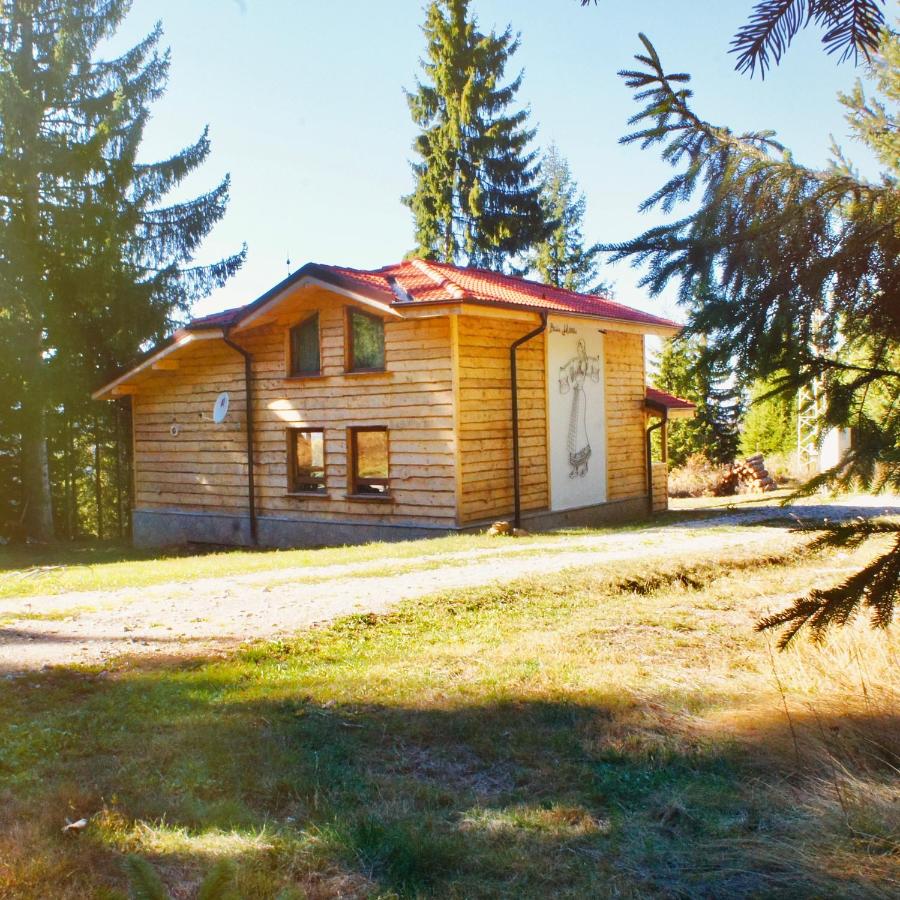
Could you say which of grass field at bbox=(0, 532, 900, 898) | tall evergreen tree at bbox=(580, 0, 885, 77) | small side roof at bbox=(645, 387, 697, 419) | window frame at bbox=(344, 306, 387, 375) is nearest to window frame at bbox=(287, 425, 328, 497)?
window frame at bbox=(344, 306, 387, 375)

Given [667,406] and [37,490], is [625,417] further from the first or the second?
[37,490]

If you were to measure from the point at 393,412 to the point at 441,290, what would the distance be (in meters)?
2.55

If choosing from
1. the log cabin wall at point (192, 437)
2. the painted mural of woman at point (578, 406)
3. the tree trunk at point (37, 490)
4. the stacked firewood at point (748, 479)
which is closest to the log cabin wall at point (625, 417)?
the painted mural of woman at point (578, 406)

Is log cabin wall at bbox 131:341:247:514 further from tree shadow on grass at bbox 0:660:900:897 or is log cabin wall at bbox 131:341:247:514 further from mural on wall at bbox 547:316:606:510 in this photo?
tree shadow on grass at bbox 0:660:900:897

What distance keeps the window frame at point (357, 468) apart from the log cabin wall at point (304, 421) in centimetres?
10

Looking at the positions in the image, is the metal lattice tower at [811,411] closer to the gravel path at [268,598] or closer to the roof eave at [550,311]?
the gravel path at [268,598]

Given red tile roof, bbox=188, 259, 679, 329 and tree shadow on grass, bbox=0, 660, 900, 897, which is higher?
red tile roof, bbox=188, 259, 679, 329

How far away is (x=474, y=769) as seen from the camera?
503 cm

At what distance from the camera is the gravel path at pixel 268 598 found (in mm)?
8172

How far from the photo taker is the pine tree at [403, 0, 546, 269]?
113ft

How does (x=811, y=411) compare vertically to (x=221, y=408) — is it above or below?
below

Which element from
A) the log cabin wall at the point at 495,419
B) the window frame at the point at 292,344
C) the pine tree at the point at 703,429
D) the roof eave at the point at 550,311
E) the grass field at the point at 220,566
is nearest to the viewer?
the grass field at the point at 220,566

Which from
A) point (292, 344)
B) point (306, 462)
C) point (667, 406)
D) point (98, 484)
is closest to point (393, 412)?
point (306, 462)

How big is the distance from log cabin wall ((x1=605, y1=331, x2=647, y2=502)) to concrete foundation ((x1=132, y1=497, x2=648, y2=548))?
1.46ft
